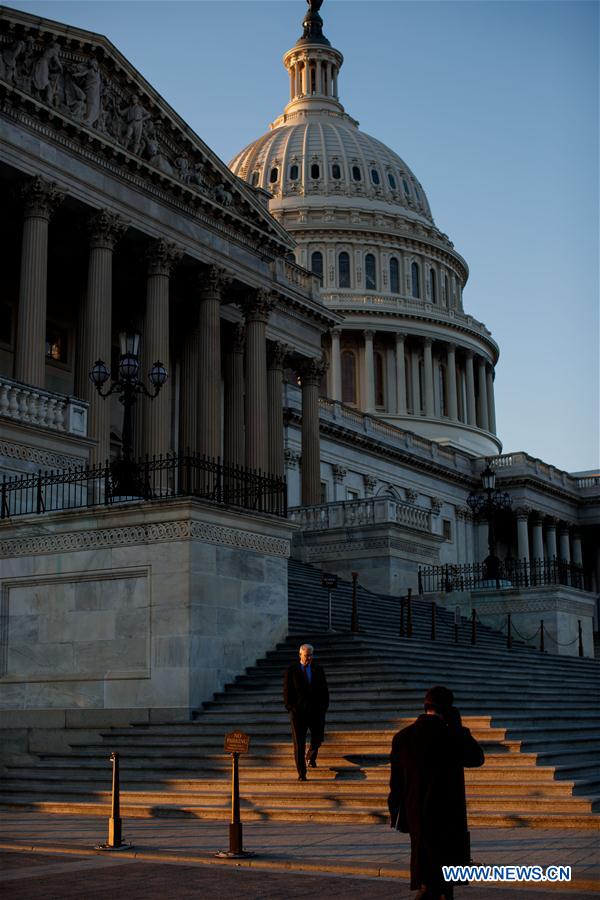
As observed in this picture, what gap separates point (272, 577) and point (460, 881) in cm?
1603

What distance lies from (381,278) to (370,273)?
134 cm

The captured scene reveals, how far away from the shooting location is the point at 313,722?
1981 cm

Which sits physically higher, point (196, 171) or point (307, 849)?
point (196, 171)

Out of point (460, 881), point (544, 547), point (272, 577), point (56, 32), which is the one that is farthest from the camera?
point (544, 547)

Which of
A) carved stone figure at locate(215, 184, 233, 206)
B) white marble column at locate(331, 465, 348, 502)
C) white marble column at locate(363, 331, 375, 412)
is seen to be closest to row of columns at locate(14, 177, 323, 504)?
carved stone figure at locate(215, 184, 233, 206)

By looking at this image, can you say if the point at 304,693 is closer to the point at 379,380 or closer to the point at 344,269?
the point at 379,380

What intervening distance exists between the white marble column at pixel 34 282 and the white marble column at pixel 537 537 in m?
63.3

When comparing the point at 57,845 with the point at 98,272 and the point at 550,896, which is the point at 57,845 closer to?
the point at 550,896

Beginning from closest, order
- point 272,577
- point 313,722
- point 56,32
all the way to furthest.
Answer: point 313,722 < point 272,577 < point 56,32

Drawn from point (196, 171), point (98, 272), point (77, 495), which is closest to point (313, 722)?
point (77, 495)

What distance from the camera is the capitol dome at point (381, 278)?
11800 centimetres

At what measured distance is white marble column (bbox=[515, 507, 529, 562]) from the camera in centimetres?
9406

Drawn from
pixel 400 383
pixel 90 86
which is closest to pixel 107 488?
pixel 90 86

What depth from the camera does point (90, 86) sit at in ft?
139
